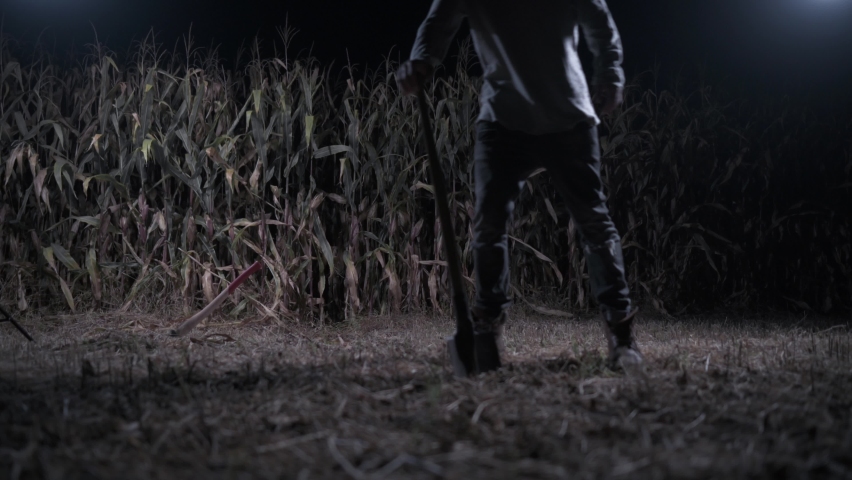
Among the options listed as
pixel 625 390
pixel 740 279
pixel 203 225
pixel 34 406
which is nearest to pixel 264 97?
pixel 203 225

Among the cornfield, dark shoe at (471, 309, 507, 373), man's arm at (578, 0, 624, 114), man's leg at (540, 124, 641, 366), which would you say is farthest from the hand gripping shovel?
the cornfield

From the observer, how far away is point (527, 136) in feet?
7.80

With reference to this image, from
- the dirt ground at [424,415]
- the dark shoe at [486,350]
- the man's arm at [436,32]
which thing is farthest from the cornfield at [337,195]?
the dark shoe at [486,350]

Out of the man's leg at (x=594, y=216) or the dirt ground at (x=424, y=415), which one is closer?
the dirt ground at (x=424, y=415)

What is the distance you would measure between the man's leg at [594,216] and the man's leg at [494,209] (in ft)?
0.37

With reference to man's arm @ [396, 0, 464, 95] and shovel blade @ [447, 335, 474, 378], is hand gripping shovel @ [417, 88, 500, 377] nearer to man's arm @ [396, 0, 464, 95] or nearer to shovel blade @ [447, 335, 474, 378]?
shovel blade @ [447, 335, 474, 378]

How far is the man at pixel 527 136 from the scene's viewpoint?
2.35 meters

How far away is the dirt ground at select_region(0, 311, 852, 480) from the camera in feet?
4.21

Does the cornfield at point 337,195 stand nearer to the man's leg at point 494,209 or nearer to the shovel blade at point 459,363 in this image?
the man's leg at point 494,209

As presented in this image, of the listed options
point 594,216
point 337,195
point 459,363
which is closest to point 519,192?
point 594,216

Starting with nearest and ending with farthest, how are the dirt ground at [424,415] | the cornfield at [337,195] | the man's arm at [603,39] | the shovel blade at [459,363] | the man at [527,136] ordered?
the dirt ground at [424,415]
the shovel blade at [459,363]
the man at [527,136]
the man's arm at [603,39]
the cornfield at [337,195]

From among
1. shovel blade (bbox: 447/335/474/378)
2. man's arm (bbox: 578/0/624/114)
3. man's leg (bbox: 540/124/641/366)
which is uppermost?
man's arm (bbox: 578/0/624/114)

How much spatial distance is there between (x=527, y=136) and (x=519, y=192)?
0.63 ft

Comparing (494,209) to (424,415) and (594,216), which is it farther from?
(424,415)
